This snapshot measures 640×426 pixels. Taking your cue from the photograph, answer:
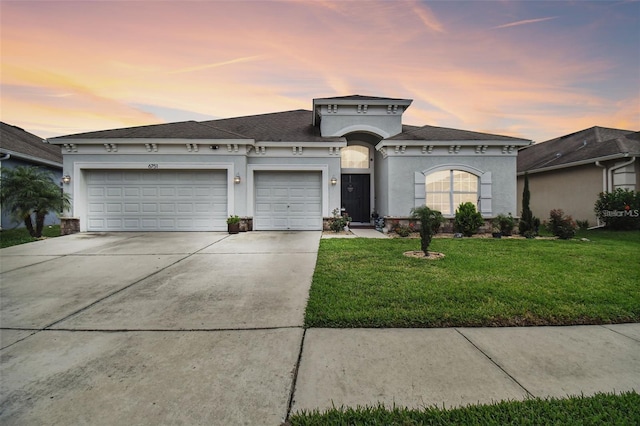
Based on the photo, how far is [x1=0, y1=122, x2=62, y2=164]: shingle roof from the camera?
38.4 feet

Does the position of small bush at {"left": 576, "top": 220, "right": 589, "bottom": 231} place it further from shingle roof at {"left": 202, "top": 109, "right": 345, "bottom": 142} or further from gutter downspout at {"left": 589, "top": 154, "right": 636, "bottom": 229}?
shingle roof at {"left": 202, "top": 109, "right": 345, "bottom": 142}

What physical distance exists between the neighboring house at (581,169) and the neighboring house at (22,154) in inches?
922

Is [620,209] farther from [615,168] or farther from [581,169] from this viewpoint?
[581,169]

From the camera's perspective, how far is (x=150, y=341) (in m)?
2.74

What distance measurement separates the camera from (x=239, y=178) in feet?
36.3

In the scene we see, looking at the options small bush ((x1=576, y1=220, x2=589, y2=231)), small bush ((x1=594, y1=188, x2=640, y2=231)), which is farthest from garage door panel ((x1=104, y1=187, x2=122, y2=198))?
small bush ((x1=576, y1=220, x2=589, y2=231))

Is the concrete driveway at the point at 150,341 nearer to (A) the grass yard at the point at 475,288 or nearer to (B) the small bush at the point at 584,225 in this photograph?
(A) the grass yard at the point at 475,288

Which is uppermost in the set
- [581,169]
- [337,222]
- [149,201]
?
[581,169]

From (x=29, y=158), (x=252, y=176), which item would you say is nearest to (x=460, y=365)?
(x=252, y=176)

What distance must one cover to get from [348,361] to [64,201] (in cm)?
1245

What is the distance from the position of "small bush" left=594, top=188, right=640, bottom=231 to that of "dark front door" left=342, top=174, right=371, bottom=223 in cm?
969

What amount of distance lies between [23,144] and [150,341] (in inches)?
655

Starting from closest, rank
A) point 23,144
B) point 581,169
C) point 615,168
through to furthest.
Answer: point 615,168
point 23,144
point 581,169

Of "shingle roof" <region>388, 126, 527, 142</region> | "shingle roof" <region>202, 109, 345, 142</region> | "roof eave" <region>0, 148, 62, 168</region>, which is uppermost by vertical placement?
"shingle roof" <region>202, 109, 345, 142</region>
